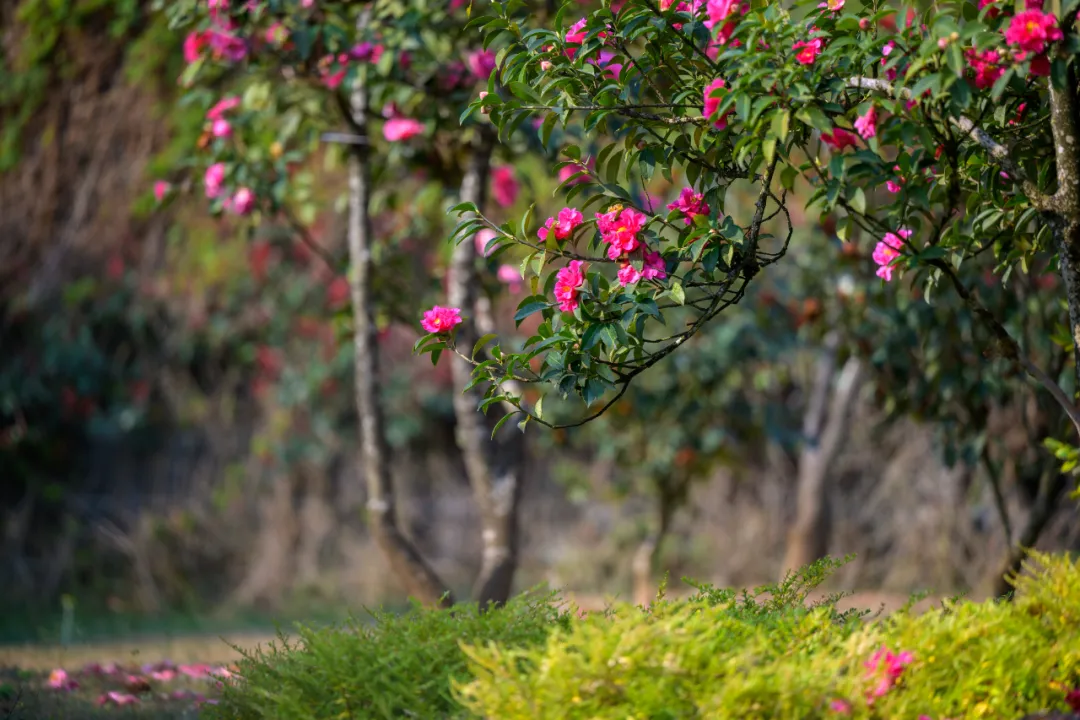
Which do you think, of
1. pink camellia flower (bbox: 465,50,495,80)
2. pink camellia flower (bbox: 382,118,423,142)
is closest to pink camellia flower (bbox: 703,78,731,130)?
pink camellia flower (bbox: 465,50,495,80)

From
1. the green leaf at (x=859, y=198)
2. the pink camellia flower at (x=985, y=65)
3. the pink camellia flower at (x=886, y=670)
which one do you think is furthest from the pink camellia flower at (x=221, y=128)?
the pink camellia flower at (x=886, y=670)

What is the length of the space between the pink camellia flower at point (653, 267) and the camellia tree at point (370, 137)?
1.72m

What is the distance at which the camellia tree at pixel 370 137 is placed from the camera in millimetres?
4016

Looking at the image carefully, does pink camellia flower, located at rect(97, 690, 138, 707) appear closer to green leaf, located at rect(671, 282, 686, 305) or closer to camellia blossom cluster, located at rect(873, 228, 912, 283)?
green leaf, located at rect(671, 282, 686, 305)

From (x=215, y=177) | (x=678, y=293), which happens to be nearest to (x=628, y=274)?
(x=678, y=293)

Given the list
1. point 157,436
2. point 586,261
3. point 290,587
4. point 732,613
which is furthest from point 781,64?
point 157,436

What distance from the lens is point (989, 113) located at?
276 centimetres

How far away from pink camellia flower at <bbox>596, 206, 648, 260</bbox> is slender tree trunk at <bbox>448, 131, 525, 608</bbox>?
184 cm

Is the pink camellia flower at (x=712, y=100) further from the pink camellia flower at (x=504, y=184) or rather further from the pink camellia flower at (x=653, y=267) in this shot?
the pink camellia flower at (x=504, y=184)

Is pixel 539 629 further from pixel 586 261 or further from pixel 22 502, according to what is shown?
pixel 22 502

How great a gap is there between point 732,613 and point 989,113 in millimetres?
1388

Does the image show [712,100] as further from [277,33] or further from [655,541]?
[655,541]

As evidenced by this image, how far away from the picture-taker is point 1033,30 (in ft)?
7.11

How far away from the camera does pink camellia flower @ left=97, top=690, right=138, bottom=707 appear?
3.39 metres
